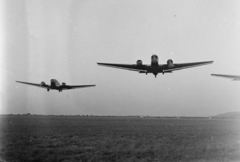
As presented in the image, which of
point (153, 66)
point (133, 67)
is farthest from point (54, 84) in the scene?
point (153, 66)

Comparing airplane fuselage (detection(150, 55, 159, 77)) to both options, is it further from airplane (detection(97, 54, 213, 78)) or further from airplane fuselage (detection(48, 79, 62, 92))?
airplane fuselage (detection(48, 79, 62, 92))

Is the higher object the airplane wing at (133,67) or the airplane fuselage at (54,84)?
the airplane fuselage at (54,84)

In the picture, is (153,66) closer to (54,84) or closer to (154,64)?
(154,64)

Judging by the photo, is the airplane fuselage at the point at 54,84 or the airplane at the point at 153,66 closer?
the airplane at the point at 153,66

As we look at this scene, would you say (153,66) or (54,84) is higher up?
(54,84)

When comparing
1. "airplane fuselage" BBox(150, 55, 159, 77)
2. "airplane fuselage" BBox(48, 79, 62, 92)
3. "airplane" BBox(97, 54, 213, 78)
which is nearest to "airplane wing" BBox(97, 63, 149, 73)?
"airplane" BBox(97, 54, 213, 78)

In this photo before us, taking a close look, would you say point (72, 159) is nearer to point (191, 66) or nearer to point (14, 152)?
point (14, 152)

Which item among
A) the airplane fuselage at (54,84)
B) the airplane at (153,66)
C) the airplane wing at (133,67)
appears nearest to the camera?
the airplane wing at (133,67)

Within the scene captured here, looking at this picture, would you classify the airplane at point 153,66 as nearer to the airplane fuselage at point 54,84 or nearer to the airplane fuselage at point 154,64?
the airplane fuselage at point 154,64

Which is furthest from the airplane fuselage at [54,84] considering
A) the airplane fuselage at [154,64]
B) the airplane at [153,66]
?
the airplane fuselage at [154,64]

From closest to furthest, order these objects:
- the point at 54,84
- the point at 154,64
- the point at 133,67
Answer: the point at 154,64 → the point at 133,67 → the point at 54,84

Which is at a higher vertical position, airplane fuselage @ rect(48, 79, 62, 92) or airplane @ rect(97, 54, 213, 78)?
airplane fuselage @ rect(48, 79, 62, 92)

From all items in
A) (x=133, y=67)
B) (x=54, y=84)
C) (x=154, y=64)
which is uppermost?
(x=54, y=84)

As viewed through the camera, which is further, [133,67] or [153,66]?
[133,67]
